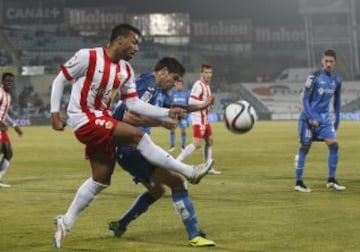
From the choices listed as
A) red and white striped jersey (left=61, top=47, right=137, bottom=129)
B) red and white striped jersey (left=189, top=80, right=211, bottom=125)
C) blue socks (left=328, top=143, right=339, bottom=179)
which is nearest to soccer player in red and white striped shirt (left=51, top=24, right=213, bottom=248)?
red and white striped jersey (left=61, top=47, right=137, bottom=129)

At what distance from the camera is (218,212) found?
10.5 m

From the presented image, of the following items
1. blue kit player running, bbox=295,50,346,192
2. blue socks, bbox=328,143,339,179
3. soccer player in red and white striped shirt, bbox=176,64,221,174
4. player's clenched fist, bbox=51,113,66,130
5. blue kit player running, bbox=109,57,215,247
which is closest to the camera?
player's clenched fist, bbox=51,113,66,130

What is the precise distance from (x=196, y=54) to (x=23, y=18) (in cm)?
1546

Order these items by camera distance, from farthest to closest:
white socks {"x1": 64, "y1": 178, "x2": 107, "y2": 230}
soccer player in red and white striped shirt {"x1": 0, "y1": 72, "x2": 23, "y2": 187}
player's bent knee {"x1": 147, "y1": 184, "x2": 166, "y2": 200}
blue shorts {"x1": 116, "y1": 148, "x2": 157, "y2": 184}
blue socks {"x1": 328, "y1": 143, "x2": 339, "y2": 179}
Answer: soccer player in red and white striped shirt {"x1": 0, "y1": 72, "x2": 23, "y2": 187}
blue socks {"x1": 328, "y1": 143, "x2": 339, "y2": 179}
player's bent knee {"x1": 147, "y1": 184, "x2": 166, "y2": 200}
blue shorts {"x1": 116, "y1": 148, "x2": 157, "y2": 184}
white socks {"x1": 64, "y1": 178, "x2": 107, "y2": 230}

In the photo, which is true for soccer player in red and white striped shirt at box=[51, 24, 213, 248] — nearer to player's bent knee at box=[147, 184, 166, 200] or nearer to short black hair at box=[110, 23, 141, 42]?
short black hair at box=[110, 23, 141, 42]

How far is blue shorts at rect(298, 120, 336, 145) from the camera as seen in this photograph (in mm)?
12930

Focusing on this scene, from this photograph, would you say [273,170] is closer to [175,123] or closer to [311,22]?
[175,123]

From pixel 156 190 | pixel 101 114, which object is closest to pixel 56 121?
pixel 101 114

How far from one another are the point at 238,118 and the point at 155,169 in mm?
1021

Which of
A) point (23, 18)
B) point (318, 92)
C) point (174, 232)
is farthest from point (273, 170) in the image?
point (23, 18)

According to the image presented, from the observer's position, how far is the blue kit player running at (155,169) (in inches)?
312

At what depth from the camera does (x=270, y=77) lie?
66938 millimetres

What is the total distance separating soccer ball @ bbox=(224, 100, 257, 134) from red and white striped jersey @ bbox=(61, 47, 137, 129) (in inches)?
47.9

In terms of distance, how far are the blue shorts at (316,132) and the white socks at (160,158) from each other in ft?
18.7
